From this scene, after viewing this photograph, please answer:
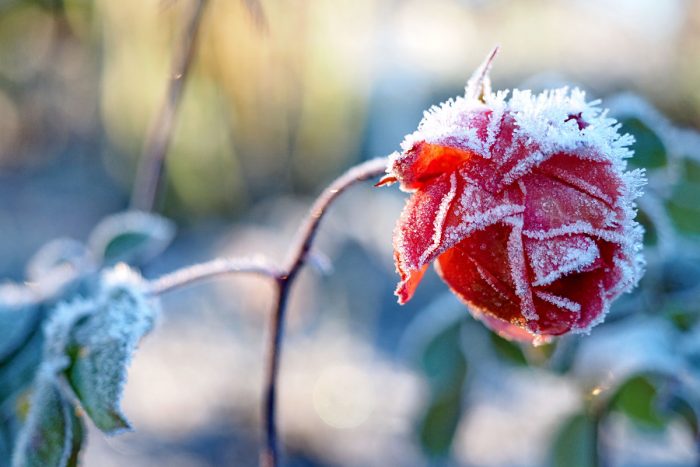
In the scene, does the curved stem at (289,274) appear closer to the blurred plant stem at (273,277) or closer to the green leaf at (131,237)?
the blurred plant stem at (273,277)

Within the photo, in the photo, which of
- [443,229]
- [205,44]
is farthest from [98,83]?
[443,229]

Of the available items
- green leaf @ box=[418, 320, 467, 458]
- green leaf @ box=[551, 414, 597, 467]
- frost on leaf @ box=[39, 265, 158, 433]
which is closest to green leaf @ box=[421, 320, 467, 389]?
green leaf @ box=[418, 320, 467, 458]

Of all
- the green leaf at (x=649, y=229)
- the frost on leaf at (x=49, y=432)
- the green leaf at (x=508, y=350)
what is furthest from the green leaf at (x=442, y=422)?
the frost on leaf at (x=49, y=432)

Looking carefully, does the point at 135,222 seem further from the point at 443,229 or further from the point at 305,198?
the point at 305,198

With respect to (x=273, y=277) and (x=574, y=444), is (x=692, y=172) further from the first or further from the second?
(x=273, y=277)

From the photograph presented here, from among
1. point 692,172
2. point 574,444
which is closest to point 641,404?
point 574,444

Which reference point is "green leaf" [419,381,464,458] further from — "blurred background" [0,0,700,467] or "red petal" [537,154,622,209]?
"red petal" [537,154,622,209]
